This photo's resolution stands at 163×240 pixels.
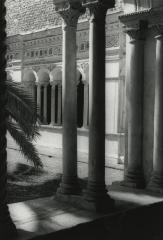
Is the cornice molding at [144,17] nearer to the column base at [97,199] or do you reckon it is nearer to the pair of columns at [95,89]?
the pair of columns at [95,89]

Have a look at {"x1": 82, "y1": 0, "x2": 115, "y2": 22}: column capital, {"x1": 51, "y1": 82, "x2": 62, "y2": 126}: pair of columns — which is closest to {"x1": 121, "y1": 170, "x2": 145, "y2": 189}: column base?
{"x1": 82, "y1": 0, "x2": 115, "y2": 22}: column capital

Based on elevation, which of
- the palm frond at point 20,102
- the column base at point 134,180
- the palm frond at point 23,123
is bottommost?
the column base at point 134,180

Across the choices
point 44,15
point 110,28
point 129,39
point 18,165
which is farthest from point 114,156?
point 44,15

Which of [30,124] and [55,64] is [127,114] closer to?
[30,124]

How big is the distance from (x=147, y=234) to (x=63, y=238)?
4.12 ft

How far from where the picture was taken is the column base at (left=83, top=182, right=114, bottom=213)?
4.10 meters

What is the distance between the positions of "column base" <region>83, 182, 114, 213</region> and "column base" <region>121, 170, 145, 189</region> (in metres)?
1.11

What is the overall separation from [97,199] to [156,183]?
4.09 ft

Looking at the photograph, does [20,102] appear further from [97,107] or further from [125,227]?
[125,227]

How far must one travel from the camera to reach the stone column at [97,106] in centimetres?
412

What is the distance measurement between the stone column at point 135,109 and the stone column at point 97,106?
119 cm

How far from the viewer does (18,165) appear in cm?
1041

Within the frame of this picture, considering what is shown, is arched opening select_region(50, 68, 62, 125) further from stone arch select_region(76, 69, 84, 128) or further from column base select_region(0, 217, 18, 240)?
column base select_region(0, 217, 18, 240)

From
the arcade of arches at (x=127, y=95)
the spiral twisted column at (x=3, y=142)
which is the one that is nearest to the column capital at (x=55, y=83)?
the arcade of arches at (x=127, y=95)
